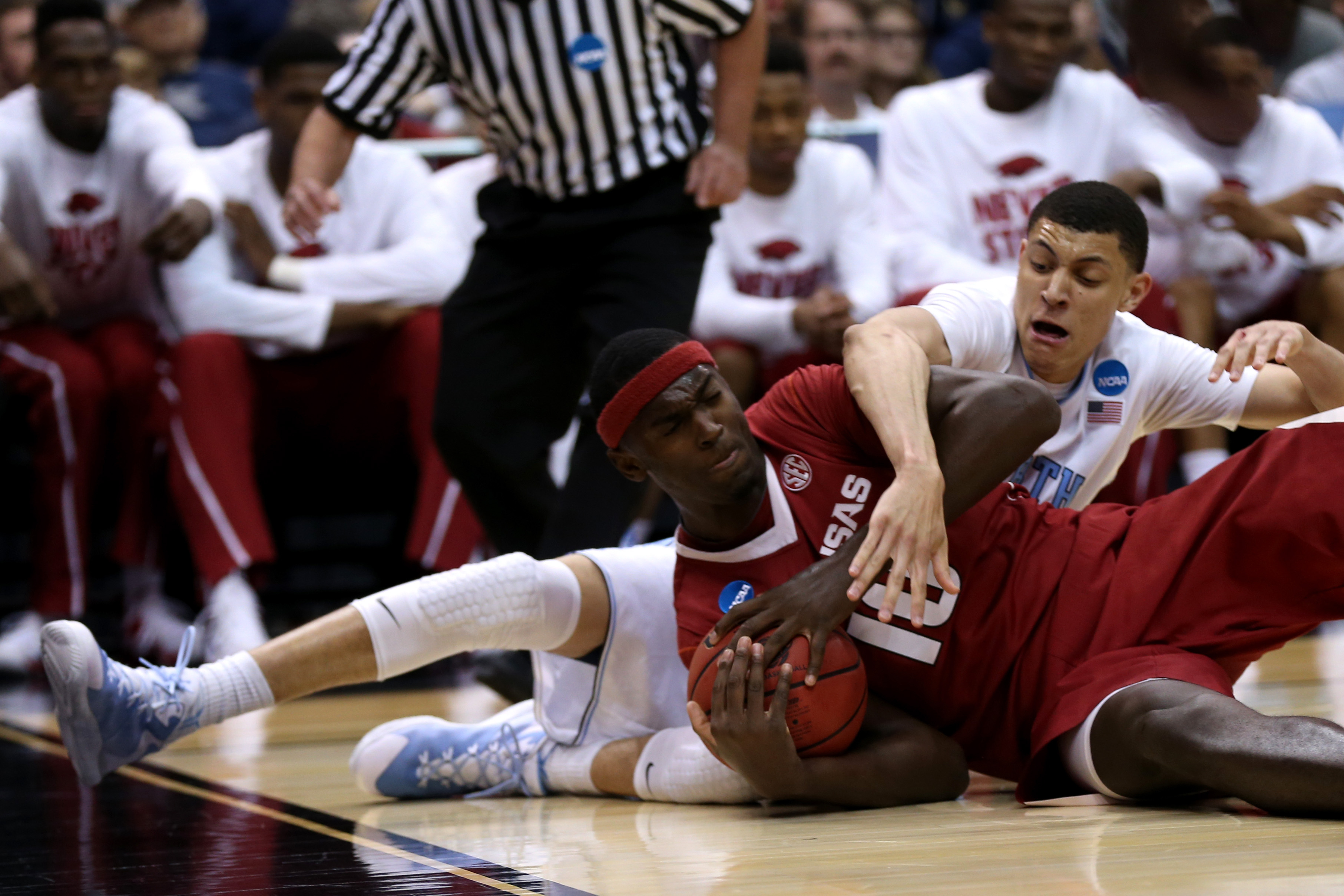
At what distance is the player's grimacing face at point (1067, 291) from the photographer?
9.08 ft

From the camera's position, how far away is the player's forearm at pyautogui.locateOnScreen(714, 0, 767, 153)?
356cm

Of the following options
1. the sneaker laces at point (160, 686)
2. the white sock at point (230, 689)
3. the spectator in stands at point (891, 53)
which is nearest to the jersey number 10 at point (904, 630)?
the white sock at point (230, 689)

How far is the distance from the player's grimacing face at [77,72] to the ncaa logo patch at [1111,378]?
3605 mm

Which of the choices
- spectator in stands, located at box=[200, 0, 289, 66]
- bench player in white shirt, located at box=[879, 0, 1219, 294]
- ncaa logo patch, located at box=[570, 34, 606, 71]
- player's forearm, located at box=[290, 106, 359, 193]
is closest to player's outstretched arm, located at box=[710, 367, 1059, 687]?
ncaa logo patch, located at box=[570, 34, 606, 71]

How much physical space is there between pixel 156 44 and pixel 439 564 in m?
2.85

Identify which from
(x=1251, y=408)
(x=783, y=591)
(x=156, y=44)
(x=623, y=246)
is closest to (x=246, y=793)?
(x=783, y=591)

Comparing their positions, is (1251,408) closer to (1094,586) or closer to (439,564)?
(1094,586)

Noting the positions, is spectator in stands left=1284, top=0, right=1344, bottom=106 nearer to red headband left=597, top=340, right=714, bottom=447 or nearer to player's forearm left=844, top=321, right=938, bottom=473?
player's forearm left=844, top=321, right=938, bottom=473

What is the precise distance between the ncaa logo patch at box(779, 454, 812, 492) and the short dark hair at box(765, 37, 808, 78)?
3088mm

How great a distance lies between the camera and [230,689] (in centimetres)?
253

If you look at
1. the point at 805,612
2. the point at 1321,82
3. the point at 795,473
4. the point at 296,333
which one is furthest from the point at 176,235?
the point at 1321,82

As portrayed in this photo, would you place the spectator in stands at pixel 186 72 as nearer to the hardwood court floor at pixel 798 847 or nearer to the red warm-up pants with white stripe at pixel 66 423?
the red warm-up pants with white stripe at pixel 66 423

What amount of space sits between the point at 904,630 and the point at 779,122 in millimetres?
3295

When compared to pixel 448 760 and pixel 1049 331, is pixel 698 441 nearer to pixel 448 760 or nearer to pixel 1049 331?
pixel 1049 331
